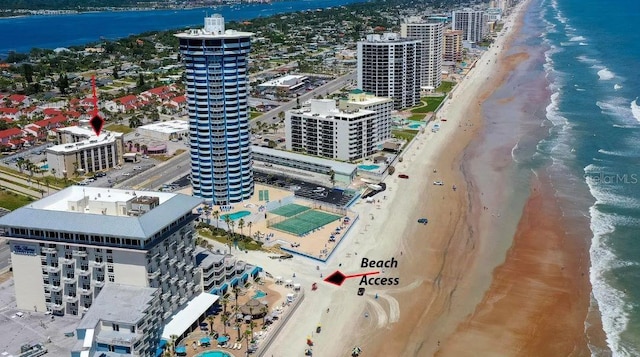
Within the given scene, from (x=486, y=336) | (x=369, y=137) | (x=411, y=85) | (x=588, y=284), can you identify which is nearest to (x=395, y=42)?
(x=411, y=85)

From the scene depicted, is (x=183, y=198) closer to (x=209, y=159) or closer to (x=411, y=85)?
(x=209, y=159)

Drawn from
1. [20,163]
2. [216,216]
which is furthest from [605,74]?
[20,163]

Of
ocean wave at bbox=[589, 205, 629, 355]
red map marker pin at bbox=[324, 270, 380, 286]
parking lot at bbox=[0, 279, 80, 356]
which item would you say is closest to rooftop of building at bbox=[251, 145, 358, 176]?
red map marker pin at bbox=[324, 270, 380, 286]

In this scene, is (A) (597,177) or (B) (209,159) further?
(A) (597,177)

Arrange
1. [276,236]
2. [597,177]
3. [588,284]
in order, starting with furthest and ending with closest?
[597,177], [276,236], [588,284]

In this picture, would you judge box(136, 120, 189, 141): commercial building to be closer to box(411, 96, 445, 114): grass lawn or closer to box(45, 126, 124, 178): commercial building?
box(45, 126, 124, 178): commercial building

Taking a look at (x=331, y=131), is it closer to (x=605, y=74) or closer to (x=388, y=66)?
(x=388, y=66)

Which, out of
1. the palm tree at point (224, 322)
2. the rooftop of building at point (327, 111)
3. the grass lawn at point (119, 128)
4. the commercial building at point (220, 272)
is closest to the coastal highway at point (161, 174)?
the rooftop of building at point (327, 111)
